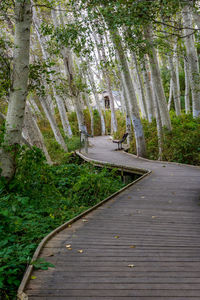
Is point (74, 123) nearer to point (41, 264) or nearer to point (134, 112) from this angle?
point (134, 112)

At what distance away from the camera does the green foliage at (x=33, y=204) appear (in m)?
2.81

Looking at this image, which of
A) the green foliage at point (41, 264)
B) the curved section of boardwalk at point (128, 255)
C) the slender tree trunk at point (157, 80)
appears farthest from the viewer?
the slender tree trunk at point (157, 80)

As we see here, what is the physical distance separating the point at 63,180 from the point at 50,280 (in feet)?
17.6

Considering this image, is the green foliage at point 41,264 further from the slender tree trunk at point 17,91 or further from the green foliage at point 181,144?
the green foliage at point 181,144

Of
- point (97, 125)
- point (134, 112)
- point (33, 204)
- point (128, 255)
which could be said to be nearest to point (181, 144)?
point (134, 112)

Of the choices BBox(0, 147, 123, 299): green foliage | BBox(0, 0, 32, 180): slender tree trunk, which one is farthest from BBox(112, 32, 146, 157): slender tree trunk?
BBox(0, 0, 32, 180): slender tree trunk

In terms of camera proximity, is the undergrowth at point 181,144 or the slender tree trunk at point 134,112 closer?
the undergrowth at point 181,144

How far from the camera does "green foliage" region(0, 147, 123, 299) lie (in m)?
2.81

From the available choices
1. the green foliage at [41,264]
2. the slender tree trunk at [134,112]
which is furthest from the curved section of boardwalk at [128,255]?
the slender tree trunk at [134,112]

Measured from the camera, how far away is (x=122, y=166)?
29.4 feet

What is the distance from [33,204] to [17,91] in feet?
7.97

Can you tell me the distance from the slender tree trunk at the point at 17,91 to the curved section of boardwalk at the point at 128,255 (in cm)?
208

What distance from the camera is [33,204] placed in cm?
526

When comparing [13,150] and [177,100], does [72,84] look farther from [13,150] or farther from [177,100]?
[13,150]
